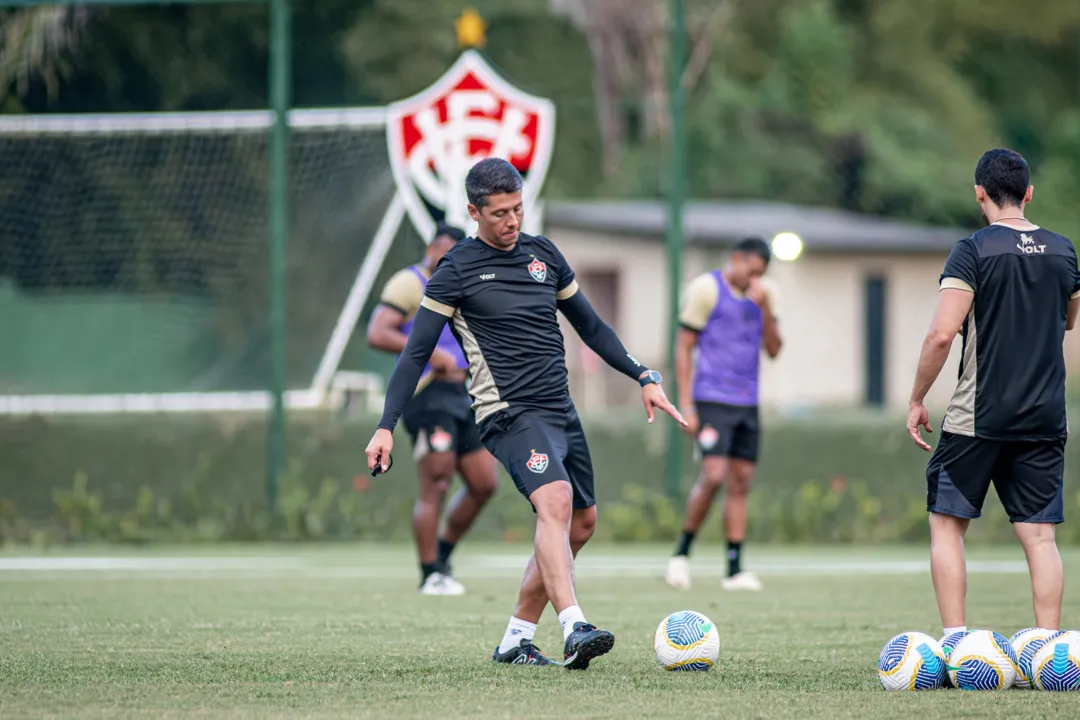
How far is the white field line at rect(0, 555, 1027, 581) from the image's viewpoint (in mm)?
11938

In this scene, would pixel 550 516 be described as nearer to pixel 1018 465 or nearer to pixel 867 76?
pixel 1018 465

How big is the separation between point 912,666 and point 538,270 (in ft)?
6.96

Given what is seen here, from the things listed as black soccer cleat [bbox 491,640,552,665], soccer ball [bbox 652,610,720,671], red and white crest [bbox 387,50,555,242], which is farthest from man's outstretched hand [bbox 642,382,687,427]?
red and white crest [bbox 387,50,555,242]

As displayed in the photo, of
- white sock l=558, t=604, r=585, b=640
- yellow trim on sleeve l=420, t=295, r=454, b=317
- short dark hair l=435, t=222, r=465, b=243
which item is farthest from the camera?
short dark hair l=435, t=222, r=465, b=243

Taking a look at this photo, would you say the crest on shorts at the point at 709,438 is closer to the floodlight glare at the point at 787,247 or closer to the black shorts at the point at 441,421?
the black shorts at the point at 441,421

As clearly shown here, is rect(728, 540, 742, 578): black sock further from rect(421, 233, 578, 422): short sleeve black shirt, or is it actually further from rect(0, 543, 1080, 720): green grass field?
rect(421, 233, 578, 422): short sleeve black shirt

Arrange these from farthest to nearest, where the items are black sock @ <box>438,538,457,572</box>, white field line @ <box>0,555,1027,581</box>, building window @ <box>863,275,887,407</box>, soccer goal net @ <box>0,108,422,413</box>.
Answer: building window @ <box>863,275,887,407</box>
soccer goal net @ <box>0,108,422,413</box>
white field line @ <box>0,555,1027,581</box>
black sock @ <box>438,538,457,572</box>

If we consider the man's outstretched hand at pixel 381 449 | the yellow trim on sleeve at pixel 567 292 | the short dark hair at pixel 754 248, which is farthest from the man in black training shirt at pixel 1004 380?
the short dark hair at pixel 754 248

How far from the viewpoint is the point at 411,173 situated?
1584cm

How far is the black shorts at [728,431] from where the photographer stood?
11023 millimetres

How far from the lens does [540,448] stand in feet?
22.5

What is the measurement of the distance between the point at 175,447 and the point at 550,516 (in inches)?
362

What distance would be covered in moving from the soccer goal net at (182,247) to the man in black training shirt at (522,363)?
29.0 ft

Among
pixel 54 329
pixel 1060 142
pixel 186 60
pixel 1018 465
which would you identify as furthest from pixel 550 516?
pixel 1060 142
